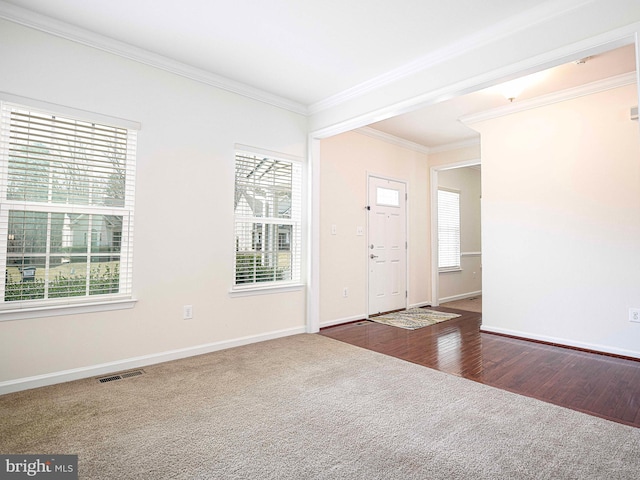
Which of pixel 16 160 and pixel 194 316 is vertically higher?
pixel 16 160

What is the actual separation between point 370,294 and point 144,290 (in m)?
3.22

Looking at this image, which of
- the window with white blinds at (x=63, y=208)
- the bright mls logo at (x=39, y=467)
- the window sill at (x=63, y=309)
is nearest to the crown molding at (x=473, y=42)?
the window with white blinds at (x=63, y=208)

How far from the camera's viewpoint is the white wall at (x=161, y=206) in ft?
8.86

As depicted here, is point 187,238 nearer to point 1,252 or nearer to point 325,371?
point 1,252

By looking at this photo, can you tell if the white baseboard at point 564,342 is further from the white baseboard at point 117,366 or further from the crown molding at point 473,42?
the crown molding at point 473,42

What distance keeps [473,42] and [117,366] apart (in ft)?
13.3

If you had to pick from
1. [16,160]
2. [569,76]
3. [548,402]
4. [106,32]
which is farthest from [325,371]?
[569,76]

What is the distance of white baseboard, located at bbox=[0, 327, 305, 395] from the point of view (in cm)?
262

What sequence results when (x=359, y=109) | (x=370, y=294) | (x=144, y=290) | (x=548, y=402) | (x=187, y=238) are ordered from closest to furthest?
(x=548, y=402), (x=144, y=290), (x=187, y=238), (x=359, y=109), (x=370, y=294)

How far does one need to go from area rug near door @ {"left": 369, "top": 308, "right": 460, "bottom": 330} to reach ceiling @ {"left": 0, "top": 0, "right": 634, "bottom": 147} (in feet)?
10.4

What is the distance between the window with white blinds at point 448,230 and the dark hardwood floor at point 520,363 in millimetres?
2013

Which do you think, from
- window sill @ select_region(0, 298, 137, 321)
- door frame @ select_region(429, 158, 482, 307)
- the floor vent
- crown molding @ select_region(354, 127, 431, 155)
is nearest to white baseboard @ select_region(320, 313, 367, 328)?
door frame @ select_region(429, 158, 482, 307)

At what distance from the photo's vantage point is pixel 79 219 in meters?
2.91

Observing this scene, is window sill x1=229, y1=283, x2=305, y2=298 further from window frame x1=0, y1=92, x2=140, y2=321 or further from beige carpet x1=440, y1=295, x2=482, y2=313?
beige carpet x1=440, y1=295, x2=482, y2=313
